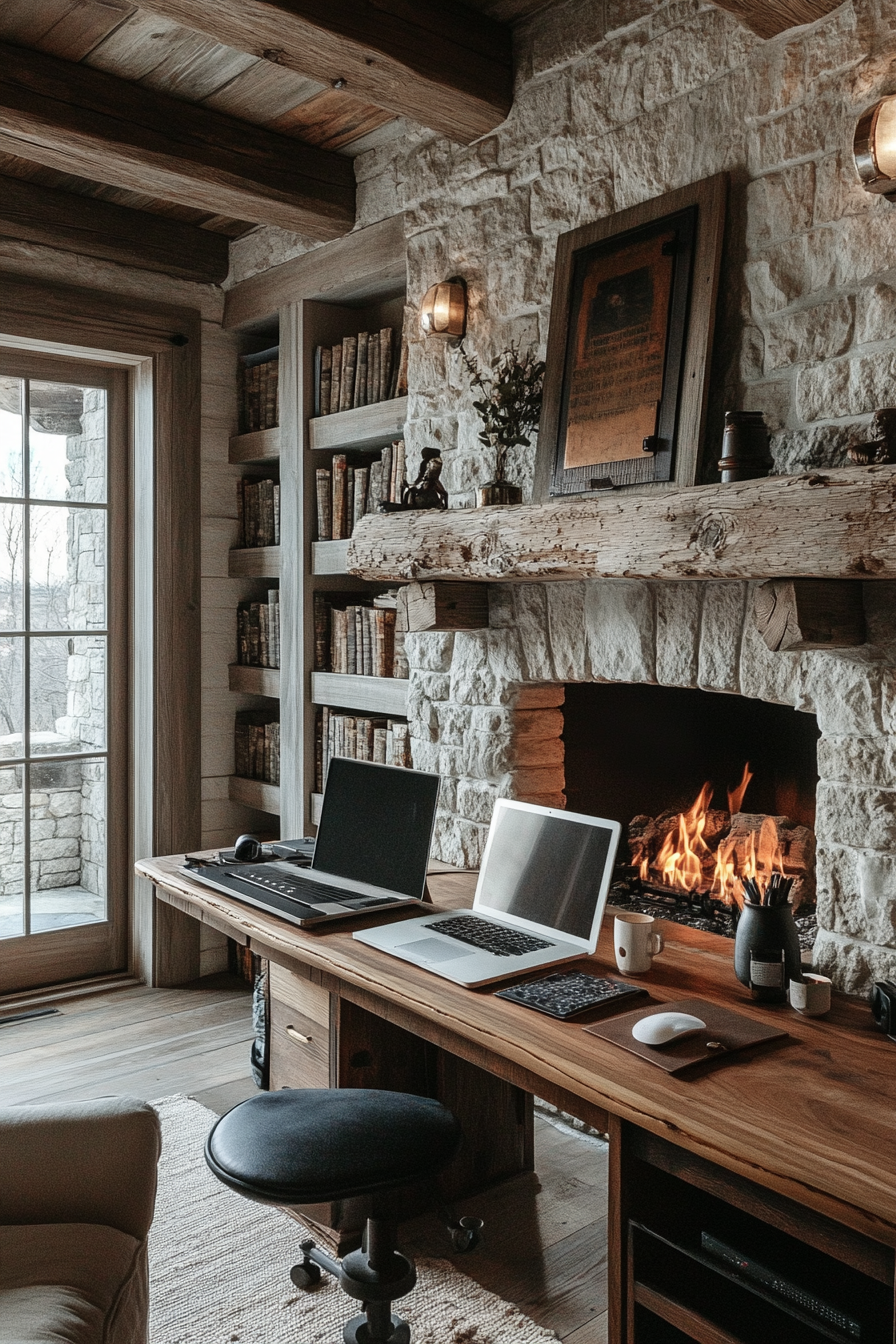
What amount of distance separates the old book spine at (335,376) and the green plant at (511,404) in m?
0.95

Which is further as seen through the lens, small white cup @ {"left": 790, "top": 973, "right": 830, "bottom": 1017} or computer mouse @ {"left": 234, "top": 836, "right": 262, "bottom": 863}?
computer mouse @ {"left": 234, "top": 836, "right": 262, "bottom": 863}

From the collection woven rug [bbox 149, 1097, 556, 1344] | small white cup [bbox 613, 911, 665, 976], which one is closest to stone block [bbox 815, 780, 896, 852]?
small white cup [bbox 613, 911, 665, 976]

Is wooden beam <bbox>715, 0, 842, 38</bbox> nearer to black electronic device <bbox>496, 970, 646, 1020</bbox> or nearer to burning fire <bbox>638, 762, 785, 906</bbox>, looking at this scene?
burning fire <bbox>638, 762, 785, 906</bbox>

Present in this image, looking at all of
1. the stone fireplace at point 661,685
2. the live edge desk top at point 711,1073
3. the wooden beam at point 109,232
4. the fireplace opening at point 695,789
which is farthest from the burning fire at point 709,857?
the wooden beam at point 109,232

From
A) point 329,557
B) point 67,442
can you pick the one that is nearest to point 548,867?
point 329,557

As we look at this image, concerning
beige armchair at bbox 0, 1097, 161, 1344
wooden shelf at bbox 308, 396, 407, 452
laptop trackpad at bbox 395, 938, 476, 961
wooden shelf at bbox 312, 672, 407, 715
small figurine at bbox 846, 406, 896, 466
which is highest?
wooden shelf at bbox 308, 396, 407, 452

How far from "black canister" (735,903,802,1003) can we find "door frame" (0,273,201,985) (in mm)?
2582

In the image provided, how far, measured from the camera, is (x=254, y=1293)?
7.08 feet

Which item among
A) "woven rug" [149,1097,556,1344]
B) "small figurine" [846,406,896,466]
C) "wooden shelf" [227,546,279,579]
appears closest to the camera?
"small figurine" [846,406,896,466]

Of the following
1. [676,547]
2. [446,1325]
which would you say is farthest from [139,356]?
[446,1325]

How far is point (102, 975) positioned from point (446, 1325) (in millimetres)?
2335

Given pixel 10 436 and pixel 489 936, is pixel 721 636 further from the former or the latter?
pixel 10 436

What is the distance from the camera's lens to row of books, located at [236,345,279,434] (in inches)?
154

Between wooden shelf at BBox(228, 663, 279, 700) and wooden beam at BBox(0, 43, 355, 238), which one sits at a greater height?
wooden beam at BBox(0, 43, 355, 238)
